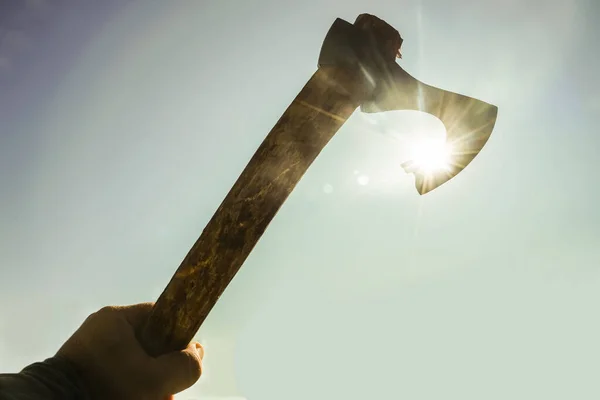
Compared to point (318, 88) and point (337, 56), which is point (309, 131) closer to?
point (318, 88)

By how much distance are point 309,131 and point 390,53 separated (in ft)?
2.38

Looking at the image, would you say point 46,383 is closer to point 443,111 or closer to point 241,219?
point 241,219

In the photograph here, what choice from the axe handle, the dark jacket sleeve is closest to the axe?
the axe handle

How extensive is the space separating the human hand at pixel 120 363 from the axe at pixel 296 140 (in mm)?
79

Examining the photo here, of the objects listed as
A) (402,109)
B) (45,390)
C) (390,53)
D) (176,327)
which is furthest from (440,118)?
(45,390)

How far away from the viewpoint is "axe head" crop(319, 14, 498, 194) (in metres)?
1.99

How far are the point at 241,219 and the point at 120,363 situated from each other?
2.91ft

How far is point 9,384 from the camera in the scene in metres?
1.39

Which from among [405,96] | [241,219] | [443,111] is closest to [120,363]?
[241,219]

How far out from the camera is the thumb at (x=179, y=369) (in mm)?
1715

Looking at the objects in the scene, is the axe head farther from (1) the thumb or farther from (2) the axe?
(1) the thumb

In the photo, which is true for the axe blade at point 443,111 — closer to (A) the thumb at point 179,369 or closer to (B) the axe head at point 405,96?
(B) the axe head at point 405,96

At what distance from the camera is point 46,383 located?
4.94 feet

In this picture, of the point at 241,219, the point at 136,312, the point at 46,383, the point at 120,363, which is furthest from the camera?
the point at 136,312
